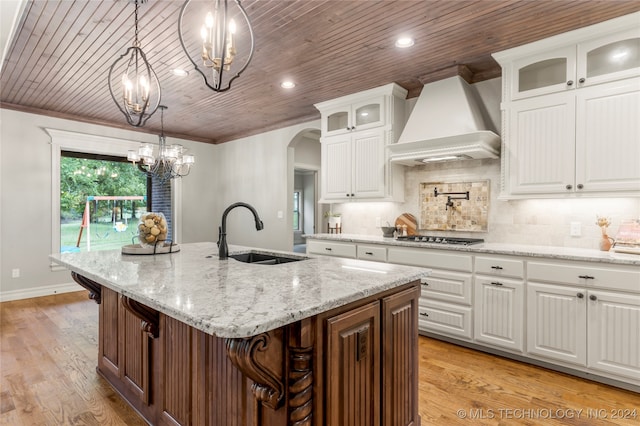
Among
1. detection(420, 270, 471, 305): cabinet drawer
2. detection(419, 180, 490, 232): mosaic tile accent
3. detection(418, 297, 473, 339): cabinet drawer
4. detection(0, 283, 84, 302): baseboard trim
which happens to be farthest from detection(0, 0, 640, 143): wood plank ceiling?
detection(0, 283, 84, 302): baseboard trim

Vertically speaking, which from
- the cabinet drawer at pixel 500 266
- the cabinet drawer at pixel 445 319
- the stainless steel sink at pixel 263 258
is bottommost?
the cabinet drawer at pixel 445 319

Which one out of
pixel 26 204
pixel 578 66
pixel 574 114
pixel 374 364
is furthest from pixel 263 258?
pixel 26 204

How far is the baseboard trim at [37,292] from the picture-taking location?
14.7 feet

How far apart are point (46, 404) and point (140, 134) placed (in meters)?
4.58

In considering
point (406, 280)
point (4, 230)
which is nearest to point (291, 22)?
point (406, 280)

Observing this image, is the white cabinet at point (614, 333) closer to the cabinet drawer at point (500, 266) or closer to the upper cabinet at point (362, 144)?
the cabinet drawer at point (500, 266)

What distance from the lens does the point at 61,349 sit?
9.86 feet

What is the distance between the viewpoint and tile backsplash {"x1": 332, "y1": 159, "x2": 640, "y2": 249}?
2797 mm

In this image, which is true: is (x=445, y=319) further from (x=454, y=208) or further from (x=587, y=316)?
(x=454, y=208)

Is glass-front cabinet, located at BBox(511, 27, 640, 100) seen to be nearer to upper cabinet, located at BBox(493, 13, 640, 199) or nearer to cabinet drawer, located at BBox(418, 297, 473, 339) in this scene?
upper cabinet, located at BBox(493, 13, 640, 199)

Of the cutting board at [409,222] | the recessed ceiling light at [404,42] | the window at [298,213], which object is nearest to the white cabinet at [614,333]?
the cutting board at [409,222]

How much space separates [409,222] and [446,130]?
1166 millimetres

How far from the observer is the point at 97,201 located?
17.8 ft

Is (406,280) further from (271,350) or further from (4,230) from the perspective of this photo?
(4,230)
